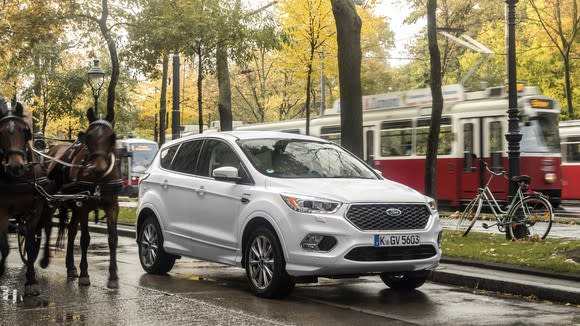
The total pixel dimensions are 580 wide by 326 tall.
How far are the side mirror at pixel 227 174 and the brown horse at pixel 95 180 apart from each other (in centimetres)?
134

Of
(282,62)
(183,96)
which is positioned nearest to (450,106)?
(282,62)

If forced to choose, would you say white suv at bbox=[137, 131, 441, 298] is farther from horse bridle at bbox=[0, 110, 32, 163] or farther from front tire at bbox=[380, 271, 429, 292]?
horse bridle at bbox=[0, 110, 32, 163]

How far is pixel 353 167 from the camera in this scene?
10.6 meters

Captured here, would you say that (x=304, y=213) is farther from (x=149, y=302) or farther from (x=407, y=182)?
(x=407, y=182)

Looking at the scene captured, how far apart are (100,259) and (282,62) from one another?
2232 centimetres

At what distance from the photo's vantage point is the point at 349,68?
16.7 meters

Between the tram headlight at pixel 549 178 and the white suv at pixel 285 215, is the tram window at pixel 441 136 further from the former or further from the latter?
the white suv at pixel 285 215

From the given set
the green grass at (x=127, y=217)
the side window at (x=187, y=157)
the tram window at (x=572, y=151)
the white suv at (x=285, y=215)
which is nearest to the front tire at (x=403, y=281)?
the white suv at (x=285, y=215)

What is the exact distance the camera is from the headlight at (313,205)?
9.03 metres

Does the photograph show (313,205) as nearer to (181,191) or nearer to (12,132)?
(181,191)

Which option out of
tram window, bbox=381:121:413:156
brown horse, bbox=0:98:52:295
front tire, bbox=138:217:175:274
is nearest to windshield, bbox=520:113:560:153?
tram window, bbox=381:121:413:156

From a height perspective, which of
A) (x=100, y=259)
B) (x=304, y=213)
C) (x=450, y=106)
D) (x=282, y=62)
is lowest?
(x=100, y=259)

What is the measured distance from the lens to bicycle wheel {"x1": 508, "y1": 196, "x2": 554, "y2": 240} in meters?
14.3

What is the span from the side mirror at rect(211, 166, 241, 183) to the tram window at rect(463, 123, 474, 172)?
16368 mm
